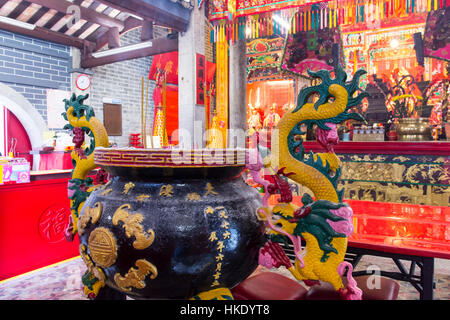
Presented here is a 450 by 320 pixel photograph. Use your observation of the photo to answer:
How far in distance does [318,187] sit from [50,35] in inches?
259

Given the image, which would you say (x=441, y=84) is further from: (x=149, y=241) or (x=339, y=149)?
(x=149, y=241)

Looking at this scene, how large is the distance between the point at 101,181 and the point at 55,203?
5.06 feet

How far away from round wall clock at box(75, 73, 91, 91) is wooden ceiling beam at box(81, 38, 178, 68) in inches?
8.8

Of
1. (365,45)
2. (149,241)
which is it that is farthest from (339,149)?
(365,45)

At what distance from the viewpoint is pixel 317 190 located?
980 mm

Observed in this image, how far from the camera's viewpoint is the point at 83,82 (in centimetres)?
672

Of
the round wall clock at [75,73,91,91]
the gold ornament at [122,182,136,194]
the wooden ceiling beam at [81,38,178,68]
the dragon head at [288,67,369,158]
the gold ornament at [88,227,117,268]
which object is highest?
the wooden ceiling beam at [81,38,178,68]

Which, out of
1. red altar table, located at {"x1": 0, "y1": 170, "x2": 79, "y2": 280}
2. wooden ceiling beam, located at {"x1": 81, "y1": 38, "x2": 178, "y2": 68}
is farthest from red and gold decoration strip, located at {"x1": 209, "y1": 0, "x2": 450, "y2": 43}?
red altar table, located at {"x1": 0, "y1": 170, "x2": 79, "y2": 280}

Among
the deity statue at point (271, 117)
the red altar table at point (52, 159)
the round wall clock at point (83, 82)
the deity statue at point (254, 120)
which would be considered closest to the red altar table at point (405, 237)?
the red altar table at point (52, 159)

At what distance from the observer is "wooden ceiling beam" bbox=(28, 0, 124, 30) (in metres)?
5.04

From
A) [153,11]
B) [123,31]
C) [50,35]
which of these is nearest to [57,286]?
[153,11]

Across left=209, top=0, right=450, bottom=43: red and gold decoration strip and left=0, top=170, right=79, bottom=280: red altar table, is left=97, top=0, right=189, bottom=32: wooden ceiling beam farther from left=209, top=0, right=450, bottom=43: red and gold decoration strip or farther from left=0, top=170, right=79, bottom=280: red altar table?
left=0, top=170, right=79, bottom=280: red altar table

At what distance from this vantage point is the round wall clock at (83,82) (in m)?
6.66

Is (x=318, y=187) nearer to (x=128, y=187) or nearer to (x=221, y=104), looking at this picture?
(x=128, y=187)
